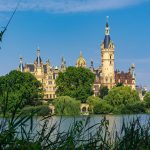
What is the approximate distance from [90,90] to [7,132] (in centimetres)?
7938

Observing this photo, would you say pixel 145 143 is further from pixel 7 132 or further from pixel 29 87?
pixel 29 87

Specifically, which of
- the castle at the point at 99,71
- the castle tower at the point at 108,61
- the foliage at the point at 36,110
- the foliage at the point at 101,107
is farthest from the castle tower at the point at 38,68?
Answer: the foliage at the point at 36,110

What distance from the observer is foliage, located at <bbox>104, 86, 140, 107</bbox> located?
69.2 meters

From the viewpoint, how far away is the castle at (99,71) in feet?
332

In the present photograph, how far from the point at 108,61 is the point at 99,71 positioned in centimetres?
289

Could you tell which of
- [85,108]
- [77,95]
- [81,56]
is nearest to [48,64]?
[81,56]

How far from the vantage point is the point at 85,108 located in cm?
7650

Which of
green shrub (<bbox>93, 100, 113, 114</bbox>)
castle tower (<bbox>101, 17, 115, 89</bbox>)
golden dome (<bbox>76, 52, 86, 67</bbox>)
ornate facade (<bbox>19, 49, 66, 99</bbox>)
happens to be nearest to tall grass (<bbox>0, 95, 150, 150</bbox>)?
green shrub (<bbox>93, 100, 113, 114</bbox>)

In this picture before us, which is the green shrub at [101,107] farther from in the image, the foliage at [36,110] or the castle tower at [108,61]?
the foliage at [36,110]

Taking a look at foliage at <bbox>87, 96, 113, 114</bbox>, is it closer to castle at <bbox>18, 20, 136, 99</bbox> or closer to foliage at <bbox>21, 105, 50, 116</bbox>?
castle at <bbox>18, 20, 136, 99</bbox>

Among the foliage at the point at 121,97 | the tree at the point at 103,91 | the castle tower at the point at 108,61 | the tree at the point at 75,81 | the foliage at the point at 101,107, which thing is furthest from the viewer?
the castle tower at the point at 108,61

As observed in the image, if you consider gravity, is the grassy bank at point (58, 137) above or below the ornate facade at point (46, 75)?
below

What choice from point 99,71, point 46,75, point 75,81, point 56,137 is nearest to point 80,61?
point 99,71

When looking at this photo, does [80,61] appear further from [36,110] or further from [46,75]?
[36,110]
